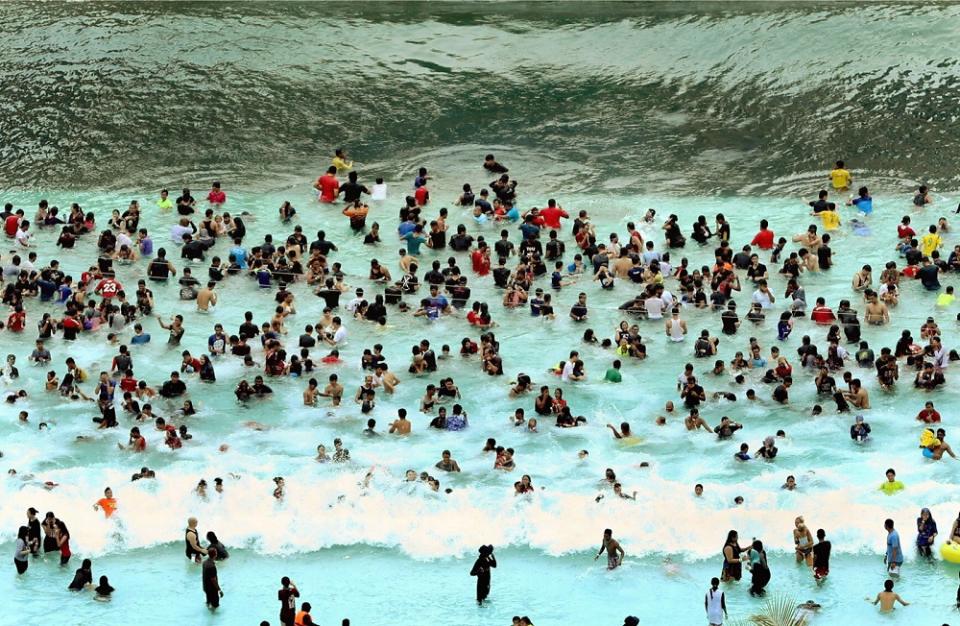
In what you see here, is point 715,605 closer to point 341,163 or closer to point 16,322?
point 16,322

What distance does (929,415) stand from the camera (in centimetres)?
3073

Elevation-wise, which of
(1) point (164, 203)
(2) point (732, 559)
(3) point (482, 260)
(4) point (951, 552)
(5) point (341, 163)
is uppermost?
(5) point (341, 163)

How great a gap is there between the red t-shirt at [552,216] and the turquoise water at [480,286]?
1634 millimetres

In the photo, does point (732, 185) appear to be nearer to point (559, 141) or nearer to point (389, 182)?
point (559, 141)

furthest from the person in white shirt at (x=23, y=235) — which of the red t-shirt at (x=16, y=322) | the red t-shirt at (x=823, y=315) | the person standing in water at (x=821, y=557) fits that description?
the person standing in water at (x=821, y=557)

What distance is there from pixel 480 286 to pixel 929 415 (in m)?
10.4

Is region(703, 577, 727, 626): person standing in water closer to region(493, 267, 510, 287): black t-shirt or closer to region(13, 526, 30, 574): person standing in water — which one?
region(13, 526, 30, 574): person standing in water

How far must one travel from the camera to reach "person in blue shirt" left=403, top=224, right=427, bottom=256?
38.3m

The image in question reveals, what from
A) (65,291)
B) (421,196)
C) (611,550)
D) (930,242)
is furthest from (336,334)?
(930,242)

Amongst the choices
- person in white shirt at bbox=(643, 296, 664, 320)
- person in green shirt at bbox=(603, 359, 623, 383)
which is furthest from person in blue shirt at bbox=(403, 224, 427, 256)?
person in green shirt at bbox=(603, 359, 623, 383)

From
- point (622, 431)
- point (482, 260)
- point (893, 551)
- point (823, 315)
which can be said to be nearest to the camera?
point (893, 551)

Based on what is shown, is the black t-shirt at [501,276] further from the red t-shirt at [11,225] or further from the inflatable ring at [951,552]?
the inflatable ring at [951,552]

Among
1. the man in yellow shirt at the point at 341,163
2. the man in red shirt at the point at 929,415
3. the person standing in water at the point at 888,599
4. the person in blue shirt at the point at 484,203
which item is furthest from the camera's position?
the man in yellow shirt at the point at 341,163

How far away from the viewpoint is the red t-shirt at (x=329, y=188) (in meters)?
41.6
